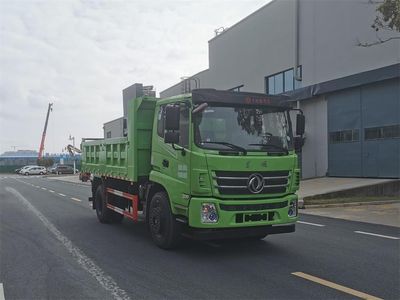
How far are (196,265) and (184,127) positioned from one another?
2.24 meters

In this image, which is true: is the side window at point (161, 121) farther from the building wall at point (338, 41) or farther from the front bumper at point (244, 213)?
the building wall at point (338, 41)

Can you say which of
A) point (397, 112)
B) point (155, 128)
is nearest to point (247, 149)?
point (155, 128)

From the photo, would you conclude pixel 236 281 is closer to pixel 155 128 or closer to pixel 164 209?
pixel 164 209

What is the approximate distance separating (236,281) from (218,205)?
1.49 m

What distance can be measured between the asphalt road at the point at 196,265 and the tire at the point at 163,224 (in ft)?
0.64

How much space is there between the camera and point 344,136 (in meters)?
24.7

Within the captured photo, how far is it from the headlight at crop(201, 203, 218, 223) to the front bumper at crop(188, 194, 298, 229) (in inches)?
1.8

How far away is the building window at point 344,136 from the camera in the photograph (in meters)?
24.0

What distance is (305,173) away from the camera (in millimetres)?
28031

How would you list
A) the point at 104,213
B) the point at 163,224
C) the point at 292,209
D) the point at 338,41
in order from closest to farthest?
the point at 292,209 < the point at 163,224 < the point at 104,213 < the point at 338,41

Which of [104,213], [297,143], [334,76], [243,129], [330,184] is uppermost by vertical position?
[334,76]

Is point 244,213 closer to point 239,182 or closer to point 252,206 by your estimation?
point 252,206

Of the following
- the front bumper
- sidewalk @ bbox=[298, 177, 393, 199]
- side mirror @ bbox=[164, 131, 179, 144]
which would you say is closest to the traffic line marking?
the front bumper

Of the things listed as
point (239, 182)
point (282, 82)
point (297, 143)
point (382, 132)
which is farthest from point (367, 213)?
point (282, 82)
